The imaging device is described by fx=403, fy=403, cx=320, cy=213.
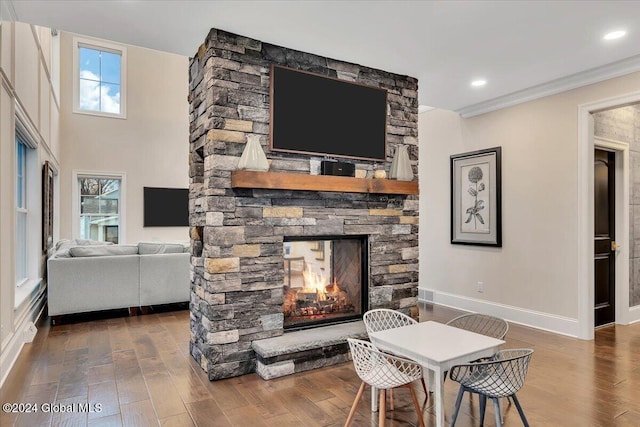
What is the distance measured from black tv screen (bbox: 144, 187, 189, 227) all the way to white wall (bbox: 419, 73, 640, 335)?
540cm

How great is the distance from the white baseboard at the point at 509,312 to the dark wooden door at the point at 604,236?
2.12 feet

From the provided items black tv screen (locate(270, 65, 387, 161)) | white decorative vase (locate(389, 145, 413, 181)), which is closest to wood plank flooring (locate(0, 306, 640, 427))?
→ white decorative vase (locate(389, 145, 413, 181))

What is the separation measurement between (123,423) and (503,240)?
172 inches

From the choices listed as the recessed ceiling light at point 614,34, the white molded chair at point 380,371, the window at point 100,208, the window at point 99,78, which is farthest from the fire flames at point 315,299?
the window at point 99,78

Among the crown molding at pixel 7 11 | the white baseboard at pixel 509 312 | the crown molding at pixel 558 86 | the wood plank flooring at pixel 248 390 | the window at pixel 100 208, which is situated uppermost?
the crown molding at pixel 7 11

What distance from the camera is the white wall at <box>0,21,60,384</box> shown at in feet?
10.4

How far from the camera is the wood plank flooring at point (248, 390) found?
2.49 metres

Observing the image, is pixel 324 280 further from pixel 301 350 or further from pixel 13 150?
pixel 13 150

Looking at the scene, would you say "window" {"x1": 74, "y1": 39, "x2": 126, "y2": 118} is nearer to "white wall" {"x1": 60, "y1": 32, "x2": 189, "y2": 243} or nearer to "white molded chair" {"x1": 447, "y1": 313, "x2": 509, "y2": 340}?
"white wall" {"x1": 60, "y1": 32, "x2": 189, "y2": 243}

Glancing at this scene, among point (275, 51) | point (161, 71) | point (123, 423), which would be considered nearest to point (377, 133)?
point (275, 51)

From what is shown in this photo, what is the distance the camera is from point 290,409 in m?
2.62

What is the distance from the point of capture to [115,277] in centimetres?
498

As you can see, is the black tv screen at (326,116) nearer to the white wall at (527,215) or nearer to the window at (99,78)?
the white wall at (527,215)

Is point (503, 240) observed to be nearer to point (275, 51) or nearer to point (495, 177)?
point (495, 177)
